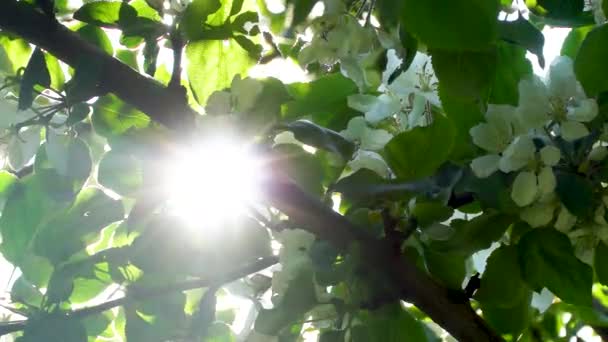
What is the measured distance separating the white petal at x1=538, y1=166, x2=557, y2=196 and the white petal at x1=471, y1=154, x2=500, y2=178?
0.10 feet

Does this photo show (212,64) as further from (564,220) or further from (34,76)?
(564,220)

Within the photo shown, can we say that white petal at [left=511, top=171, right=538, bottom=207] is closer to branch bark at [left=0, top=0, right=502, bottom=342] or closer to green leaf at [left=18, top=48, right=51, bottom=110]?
branch bark at [left=0, top=0, right=502, bottom=342]

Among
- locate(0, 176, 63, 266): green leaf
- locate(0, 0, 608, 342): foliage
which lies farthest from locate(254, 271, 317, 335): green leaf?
locate(0, 176, 63, 266): green leaf

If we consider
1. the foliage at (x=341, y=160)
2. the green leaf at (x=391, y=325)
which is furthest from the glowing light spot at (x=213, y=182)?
the green leaf at (x=391, y=325)

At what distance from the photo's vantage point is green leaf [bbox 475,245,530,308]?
18.5 inches

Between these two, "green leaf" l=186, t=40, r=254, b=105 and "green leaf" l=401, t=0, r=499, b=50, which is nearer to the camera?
"green leaf" l=401, t=0, r=499, b=50

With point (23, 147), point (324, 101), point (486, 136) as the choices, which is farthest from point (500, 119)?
point (23, 147)

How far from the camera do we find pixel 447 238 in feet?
1.44

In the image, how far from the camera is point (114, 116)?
56cm

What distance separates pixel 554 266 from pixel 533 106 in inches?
3.6

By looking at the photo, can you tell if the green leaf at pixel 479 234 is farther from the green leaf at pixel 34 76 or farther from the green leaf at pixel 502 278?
the green leaf at pixel 34 76

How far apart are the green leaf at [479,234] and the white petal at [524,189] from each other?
0.04m

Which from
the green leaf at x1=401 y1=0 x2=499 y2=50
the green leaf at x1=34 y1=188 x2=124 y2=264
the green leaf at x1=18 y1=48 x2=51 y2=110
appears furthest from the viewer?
the green leaf at x1=34 y1=188 x2=124 y2=264

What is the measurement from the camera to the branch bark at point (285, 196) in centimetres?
43
